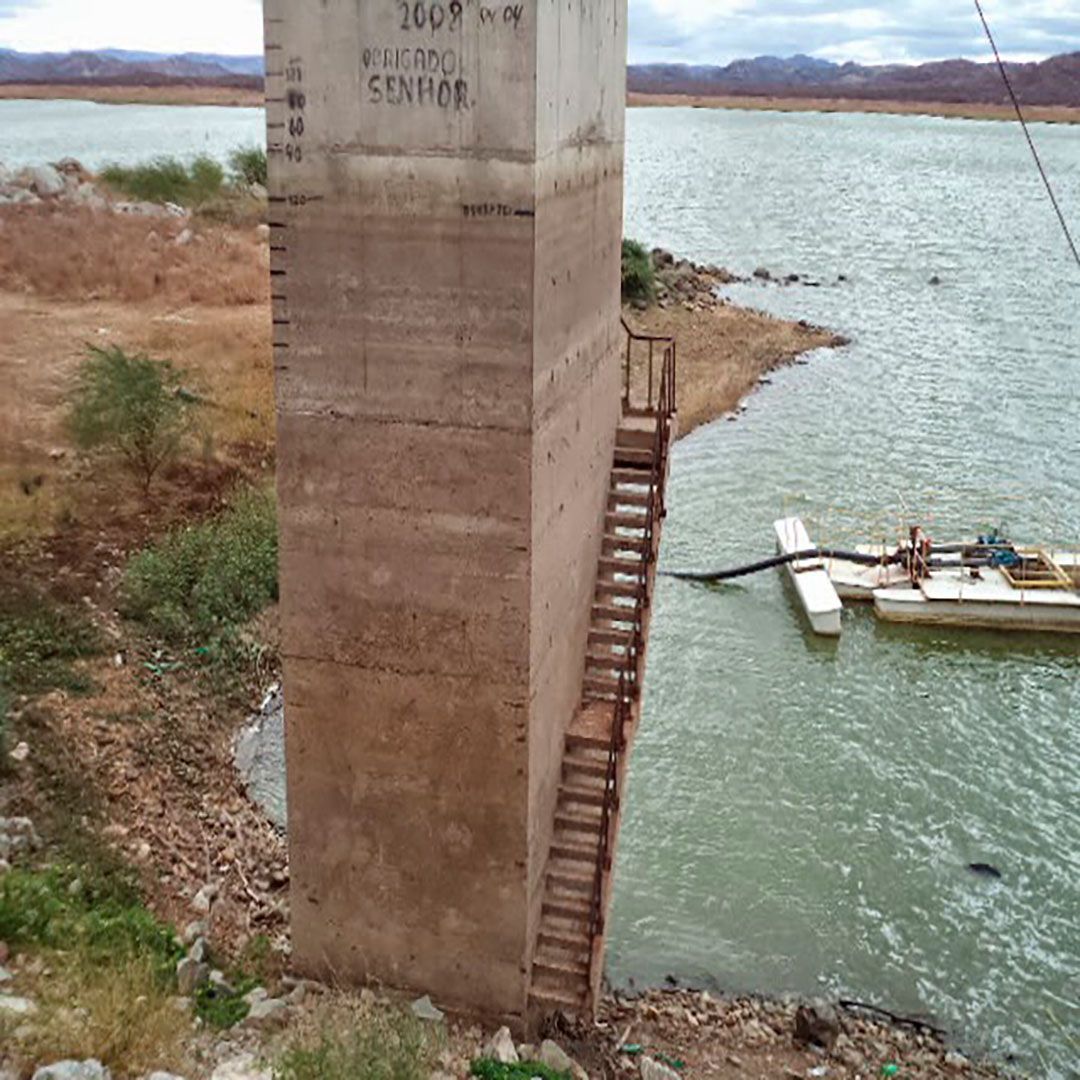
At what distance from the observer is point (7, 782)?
493 inches

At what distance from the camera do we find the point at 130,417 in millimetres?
20375

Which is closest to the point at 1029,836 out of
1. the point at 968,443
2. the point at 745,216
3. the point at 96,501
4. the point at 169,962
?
the point at 169,962

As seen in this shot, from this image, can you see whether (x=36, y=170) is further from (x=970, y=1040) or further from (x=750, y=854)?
(x=970, y=1040)

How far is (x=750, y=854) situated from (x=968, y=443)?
1925 centimetres

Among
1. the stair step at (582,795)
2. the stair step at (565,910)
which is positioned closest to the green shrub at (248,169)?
the stair step at (582,795)

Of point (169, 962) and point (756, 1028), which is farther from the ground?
point (169, 962)

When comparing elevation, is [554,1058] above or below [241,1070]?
below

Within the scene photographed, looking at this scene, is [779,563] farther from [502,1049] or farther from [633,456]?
[502,1049]

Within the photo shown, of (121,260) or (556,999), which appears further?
(121,260)

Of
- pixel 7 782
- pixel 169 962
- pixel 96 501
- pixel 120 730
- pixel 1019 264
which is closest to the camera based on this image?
pixel 169 962

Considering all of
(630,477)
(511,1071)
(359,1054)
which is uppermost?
(630,477)

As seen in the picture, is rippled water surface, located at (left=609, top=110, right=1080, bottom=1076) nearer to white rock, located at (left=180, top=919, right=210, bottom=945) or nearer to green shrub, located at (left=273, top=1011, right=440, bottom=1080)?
white rock, located at (left=180, top=919, right=210, bottom=945)

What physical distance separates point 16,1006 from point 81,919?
169 centimetres

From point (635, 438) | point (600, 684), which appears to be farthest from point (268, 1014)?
point (635, 438)
